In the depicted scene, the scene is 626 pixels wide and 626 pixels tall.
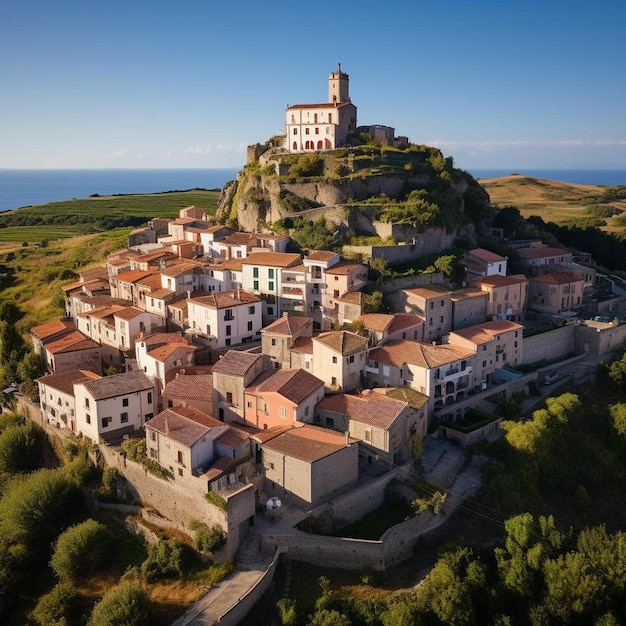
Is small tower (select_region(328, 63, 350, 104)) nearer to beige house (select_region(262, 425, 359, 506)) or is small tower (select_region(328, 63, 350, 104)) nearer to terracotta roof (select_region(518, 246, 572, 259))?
terracotta roof (select_region(518, 246, 572, 259))

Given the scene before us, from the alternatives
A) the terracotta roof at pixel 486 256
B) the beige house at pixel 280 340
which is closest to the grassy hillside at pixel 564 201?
the terracotta roof at pixel 486 256

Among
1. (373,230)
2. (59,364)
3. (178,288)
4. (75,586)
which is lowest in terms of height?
(75,586)

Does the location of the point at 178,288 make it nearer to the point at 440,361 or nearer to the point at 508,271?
the point at 440,361

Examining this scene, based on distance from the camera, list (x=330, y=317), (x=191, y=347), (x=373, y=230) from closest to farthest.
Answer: (x=191, y=347), (x=330, y=317), (x=373, y=230)

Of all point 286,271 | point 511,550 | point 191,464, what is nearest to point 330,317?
point 286,271

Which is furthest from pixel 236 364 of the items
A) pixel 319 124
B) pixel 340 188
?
pixel 319 124

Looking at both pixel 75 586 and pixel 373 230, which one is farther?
pixel 373 230

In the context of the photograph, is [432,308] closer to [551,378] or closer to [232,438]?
[551,378]

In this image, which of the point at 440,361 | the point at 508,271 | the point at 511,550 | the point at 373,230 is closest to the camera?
the point at 511,550
